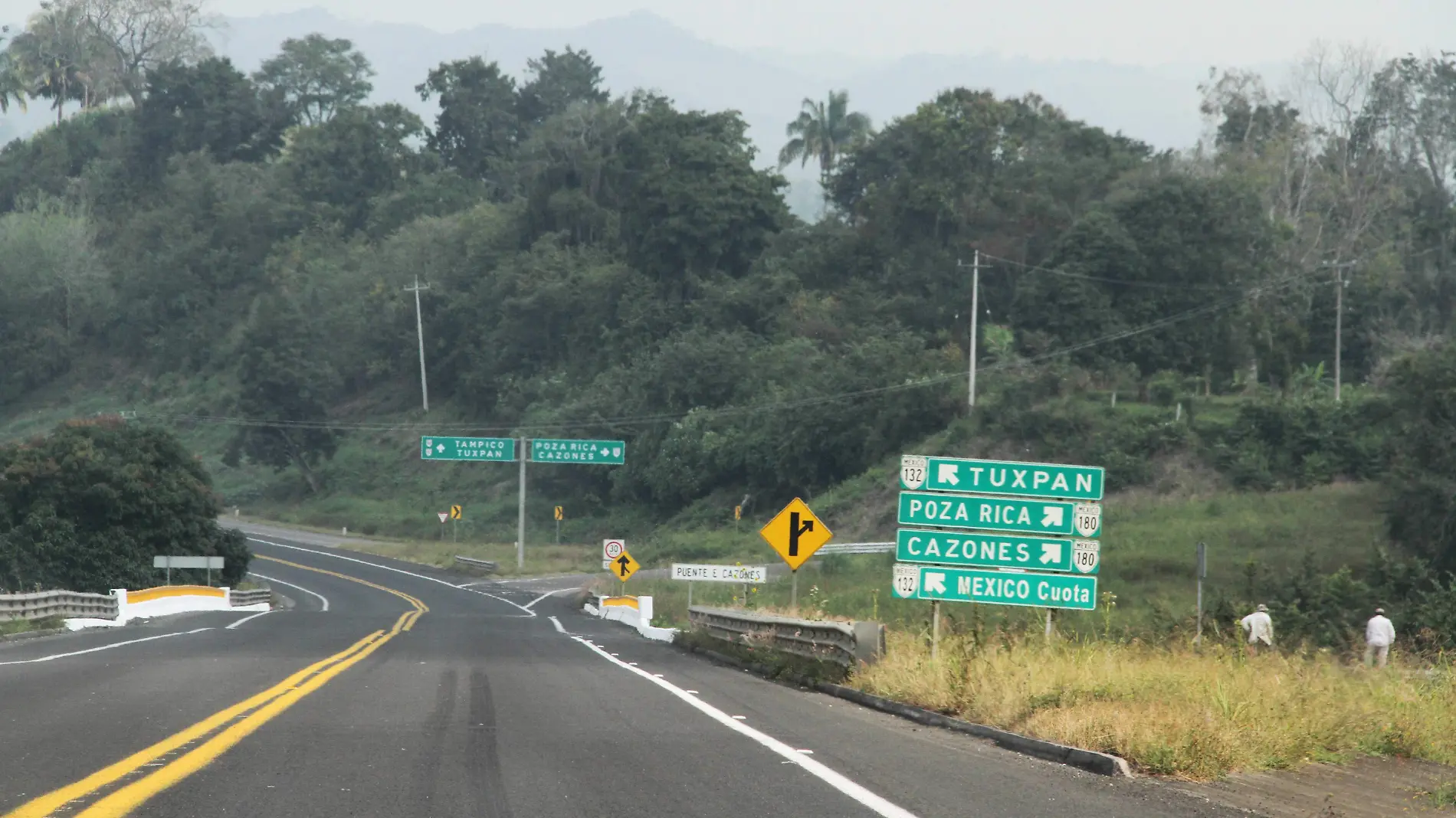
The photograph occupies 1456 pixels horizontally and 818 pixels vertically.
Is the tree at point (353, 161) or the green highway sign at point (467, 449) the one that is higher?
the tree at point (353, 161)

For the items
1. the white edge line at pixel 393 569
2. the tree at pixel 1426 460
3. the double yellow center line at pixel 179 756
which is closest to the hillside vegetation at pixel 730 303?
the tree at pixel 1426 460

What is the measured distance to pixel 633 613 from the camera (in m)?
43.3

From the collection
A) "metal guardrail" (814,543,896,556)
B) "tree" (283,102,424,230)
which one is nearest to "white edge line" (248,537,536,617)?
"metal guardrail" (814,543,896,556)

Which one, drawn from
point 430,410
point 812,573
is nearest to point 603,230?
point 430,410

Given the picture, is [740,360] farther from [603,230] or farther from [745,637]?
[745,637]

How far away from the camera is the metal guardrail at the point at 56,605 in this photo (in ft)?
95.9

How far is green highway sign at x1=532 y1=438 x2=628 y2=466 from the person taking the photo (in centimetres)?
7044

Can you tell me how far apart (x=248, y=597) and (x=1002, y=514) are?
43384 mm

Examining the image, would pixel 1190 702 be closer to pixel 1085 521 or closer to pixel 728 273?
pixel 1085 521

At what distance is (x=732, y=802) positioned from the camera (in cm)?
891

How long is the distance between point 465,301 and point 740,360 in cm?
2709

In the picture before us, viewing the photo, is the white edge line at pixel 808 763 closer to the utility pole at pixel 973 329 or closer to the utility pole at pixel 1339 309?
the utility pole at pixel 973 329

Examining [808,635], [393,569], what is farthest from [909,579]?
[393,569]

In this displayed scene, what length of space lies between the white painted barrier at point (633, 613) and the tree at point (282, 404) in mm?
44800
